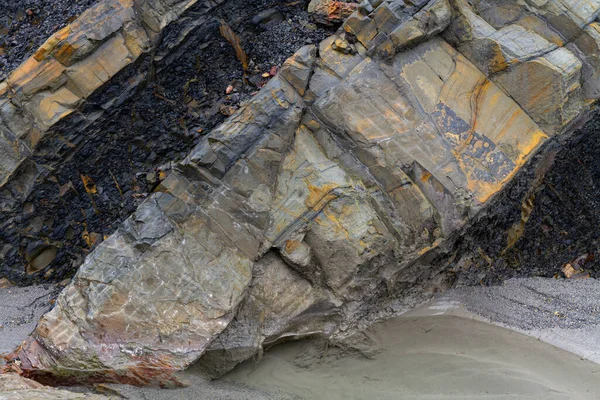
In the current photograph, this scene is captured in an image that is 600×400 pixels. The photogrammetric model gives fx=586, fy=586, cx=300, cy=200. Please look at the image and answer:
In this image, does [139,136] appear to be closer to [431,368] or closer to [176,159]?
[176,159]

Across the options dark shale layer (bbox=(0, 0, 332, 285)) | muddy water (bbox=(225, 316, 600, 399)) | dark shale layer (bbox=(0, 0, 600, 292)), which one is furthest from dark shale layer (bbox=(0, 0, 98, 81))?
muddy water (bbox=(225, 316, 600, 399))

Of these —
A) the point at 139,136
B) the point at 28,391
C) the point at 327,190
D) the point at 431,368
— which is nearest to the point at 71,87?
the point at 139,136

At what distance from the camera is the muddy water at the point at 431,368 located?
5.14 metres

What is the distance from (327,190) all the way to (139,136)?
2.12 metres

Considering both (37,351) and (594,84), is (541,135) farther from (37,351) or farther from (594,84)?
(37,351)

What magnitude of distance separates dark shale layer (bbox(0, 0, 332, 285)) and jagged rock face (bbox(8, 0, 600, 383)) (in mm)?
912

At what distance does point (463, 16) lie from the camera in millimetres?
5355

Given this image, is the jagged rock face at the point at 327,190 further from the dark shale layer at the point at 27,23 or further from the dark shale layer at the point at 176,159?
the dark shale layer at the point at 27,23

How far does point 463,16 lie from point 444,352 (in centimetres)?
309

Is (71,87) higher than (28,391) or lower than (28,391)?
higher

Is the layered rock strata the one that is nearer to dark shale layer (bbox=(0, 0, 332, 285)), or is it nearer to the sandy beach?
dark shale layer (bbox=(0, 0, 332, 285))

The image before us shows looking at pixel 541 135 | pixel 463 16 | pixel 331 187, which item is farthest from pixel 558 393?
pixel 463 16

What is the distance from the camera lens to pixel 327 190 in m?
5.00

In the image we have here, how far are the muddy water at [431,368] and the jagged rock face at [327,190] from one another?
0.29 metres
